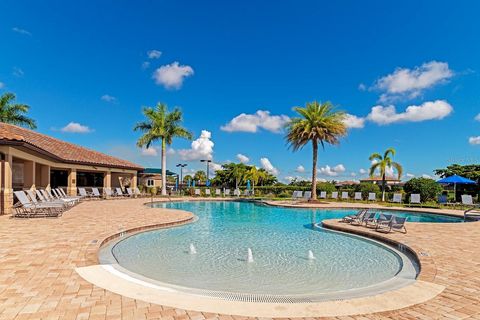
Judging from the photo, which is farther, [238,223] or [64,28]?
[64,28]

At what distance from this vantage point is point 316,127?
23797mm

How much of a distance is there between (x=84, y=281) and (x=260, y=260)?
3.96 m

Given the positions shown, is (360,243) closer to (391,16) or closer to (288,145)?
(391,16)

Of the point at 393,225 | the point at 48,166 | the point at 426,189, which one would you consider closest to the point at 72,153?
the point at 48,166

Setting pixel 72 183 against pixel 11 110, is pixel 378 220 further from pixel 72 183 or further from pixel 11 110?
pixel 11 110

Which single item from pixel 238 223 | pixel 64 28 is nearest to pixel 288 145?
pixel 238 223

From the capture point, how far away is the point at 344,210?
1970 centimetres

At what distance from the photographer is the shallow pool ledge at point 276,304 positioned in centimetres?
375

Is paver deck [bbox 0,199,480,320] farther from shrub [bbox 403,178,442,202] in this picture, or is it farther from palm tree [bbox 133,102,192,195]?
palm tree [bbox 133,102,192,195]

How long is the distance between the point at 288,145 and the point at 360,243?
16.4 meters

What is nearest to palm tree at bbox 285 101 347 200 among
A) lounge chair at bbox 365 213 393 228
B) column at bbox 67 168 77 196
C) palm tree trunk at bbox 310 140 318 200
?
palm tree trunk at bbox 310 140 318 200

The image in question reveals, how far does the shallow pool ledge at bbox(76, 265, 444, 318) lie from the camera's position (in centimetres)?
375

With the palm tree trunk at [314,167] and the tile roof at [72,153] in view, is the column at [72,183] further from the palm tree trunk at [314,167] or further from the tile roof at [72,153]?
the palm tree trunk at [314,167]

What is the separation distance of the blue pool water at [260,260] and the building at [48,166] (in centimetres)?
718
